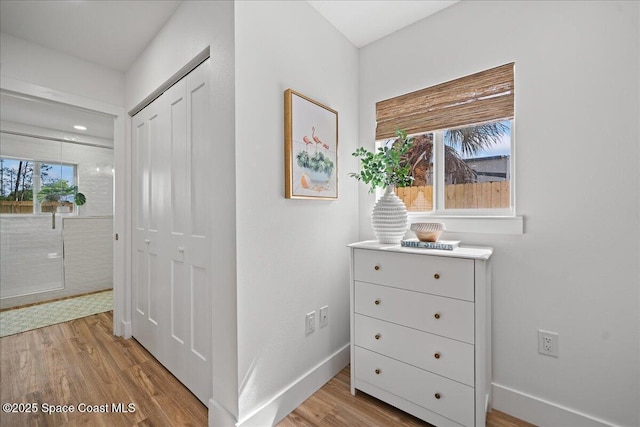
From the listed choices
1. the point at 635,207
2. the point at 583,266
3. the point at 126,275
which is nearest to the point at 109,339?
the point at 126,275

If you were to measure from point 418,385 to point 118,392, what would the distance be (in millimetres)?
1841

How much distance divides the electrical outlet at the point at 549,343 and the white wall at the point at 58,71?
3.64 m

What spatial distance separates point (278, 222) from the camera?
5.07 feet

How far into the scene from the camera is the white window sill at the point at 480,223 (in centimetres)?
153

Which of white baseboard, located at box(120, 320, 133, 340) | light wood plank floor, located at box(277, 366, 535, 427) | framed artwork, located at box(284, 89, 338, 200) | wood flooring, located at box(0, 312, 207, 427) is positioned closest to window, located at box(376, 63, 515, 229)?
framed artwork, located at box(284, 89, 338, 200)

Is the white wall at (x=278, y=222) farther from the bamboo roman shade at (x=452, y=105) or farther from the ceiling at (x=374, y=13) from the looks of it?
the bamboo roman shade at (x=452, y=105)

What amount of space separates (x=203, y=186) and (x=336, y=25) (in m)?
1.48

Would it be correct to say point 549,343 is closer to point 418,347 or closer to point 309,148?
point 418,347

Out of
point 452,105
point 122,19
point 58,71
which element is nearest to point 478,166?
point 452,105

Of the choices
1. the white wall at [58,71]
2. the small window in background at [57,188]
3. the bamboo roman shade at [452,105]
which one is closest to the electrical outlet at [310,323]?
the bamboo roman shade at [452,105]

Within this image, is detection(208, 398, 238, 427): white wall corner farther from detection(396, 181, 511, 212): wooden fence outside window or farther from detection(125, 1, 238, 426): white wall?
detection(396, 181, 511, 212): wooden fence outside window

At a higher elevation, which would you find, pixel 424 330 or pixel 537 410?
pixel 424 330

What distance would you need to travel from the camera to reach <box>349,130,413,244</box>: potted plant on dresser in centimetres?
174

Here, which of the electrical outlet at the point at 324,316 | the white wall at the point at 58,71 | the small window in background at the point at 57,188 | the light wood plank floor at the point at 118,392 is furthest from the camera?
the small window in background at the point at 57,188
